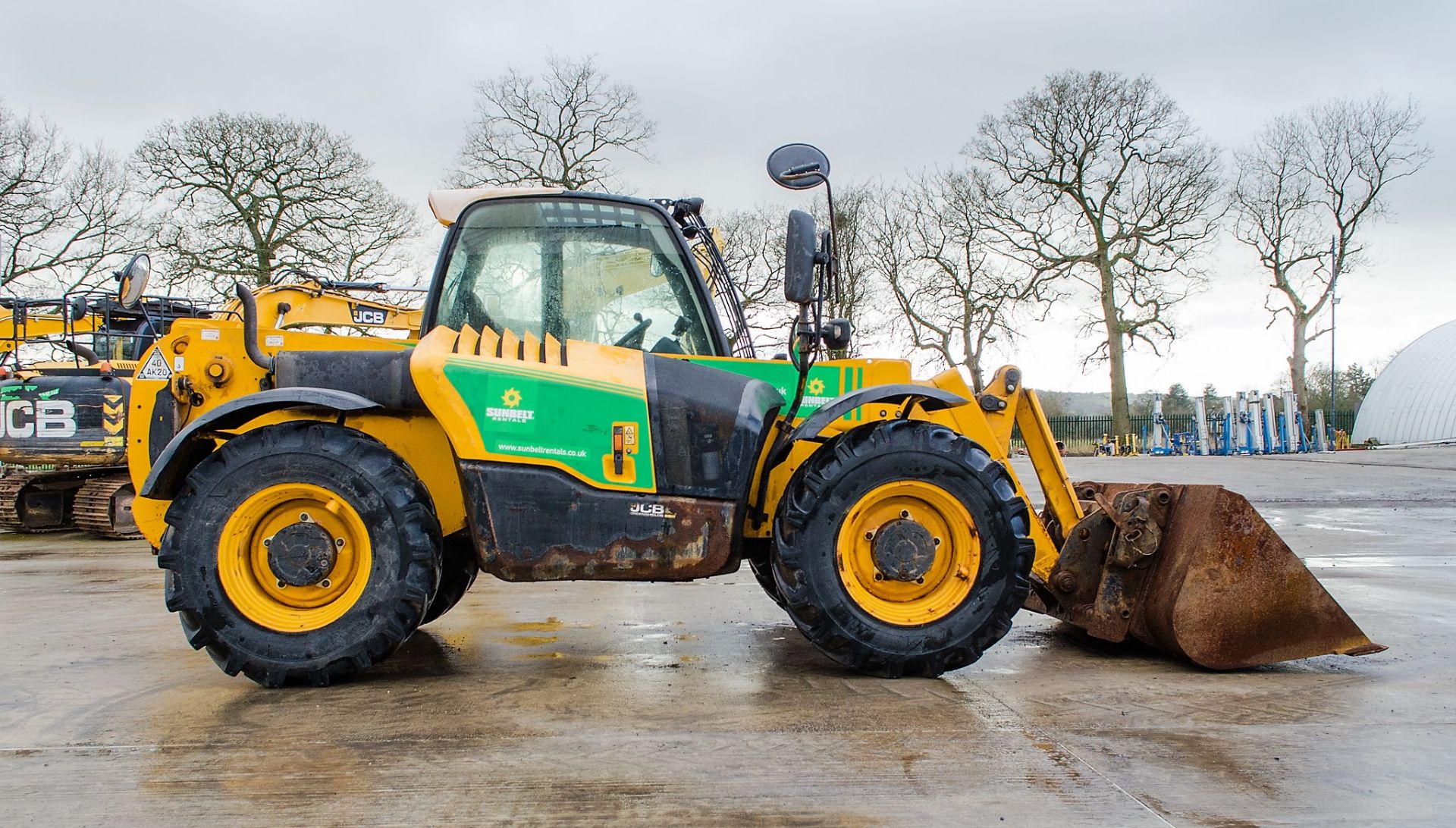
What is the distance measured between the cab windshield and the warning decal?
1.25 m

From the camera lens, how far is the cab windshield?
4.68 m

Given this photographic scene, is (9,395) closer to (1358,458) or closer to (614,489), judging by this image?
(614,489)

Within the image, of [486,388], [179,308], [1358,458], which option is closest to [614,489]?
[486,388]

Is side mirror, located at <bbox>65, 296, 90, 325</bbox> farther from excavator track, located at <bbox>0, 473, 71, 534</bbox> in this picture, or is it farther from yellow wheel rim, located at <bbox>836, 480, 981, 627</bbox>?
yellow wheel rim, located at <bbox>836, 480, 981, 627</bbox>

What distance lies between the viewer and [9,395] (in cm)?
1187

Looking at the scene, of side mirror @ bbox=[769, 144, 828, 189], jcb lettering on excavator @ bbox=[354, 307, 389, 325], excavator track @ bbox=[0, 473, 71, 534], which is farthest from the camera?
excavator track @ bbox=[0, 473, 71, 534]

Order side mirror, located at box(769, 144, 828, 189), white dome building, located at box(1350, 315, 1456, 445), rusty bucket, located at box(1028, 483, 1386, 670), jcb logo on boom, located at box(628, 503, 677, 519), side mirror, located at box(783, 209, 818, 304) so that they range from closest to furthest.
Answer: side mirror, located at box(783, 209, 818, 304), side mirror, located at box(769, 144, 828, 189), jcb logo on boom, located at box(628, 503, 677, 519), rusty bucket, located at box(1028, 483, 1386, 670), white dome building, located at box(1350, 315, 1456, 445)

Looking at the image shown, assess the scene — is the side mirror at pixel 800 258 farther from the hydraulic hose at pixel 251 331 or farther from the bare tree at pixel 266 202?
the bare tree at pixel 266 202

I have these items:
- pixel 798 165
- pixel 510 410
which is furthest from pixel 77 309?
pixel 798 165

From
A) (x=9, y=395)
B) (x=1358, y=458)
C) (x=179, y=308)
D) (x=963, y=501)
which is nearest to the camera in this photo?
(x=963, y=501)

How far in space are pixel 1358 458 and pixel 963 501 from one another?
2694 centimetres

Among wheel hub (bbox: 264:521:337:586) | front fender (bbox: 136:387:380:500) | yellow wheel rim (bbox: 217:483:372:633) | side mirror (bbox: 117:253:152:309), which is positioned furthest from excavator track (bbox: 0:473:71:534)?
wheel hub (bbox: 264:521:337:586)

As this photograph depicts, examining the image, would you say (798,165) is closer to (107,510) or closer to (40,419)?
(107,510)

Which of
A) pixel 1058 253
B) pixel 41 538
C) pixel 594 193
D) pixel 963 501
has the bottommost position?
pixel 41 538
